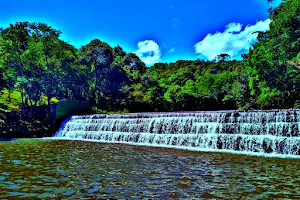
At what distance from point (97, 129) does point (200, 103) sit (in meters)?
19.6

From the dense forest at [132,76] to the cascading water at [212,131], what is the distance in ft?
21.3

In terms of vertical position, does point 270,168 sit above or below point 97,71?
below

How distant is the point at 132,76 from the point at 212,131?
26.1 meters

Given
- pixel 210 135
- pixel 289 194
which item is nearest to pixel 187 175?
pixel 289 194

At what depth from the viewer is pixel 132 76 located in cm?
4016

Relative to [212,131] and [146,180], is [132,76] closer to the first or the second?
[212,131]

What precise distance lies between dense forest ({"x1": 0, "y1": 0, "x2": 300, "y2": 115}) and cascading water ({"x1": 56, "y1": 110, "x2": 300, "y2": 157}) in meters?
6.49

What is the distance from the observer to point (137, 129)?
19.3 metres

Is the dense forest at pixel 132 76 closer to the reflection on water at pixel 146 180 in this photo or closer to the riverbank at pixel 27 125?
the riverbank at pixel 27 125

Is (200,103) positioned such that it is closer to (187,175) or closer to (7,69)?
(7,69)

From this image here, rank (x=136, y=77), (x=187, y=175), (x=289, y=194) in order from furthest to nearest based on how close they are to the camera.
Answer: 1. (x=136, y=77)
2. (x=187, y=175)
3. (x=289, y=194)

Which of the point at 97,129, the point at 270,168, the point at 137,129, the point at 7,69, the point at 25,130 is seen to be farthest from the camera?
the point at 7,69

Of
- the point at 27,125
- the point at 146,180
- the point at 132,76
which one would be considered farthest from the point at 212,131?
the point at 132,76

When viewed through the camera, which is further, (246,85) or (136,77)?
(136,77)
